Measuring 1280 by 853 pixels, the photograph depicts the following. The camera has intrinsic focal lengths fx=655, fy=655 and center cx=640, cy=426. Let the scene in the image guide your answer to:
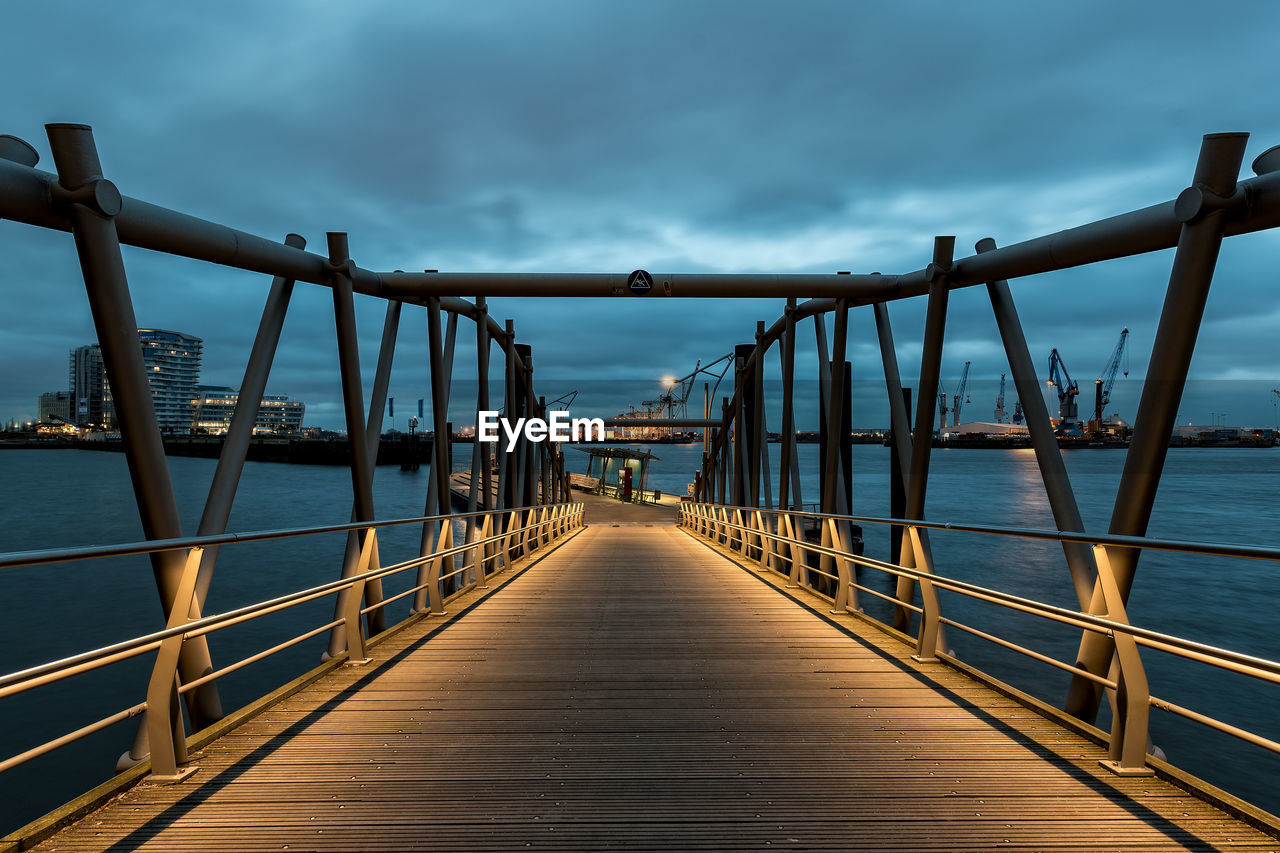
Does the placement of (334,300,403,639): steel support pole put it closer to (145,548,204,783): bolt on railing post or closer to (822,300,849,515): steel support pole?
(145,548,204,783): bolt on railing post

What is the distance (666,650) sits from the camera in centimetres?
568

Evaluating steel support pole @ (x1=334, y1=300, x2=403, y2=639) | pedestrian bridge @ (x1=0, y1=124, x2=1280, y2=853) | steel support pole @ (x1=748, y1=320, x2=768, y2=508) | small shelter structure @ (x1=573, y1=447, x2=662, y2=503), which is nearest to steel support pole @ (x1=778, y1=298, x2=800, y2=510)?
steel support pole @ (x1=748, y1=320, x2=768, y2=508)

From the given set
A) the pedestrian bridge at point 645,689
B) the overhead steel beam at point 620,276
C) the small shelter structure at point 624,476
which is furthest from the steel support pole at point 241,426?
the small shelter structure at point 624,476

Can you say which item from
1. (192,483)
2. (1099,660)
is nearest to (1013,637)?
(1099,660)

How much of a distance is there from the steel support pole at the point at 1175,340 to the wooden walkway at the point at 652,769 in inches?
61.7

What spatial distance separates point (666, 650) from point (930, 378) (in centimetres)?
505

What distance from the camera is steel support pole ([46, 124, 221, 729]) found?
4.89 meters

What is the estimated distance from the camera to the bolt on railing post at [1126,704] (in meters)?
3.13

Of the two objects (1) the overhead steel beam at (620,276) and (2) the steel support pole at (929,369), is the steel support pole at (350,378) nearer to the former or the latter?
(1) the overhead steel beam at (620,276)

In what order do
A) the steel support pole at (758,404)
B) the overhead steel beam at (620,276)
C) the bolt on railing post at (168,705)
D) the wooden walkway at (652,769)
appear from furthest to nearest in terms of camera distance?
the steel support pole at (758,404) < the overhead steel beam at (620,276) < the bolt on railing post at (168,705) < the wooden walkway at (652,769)

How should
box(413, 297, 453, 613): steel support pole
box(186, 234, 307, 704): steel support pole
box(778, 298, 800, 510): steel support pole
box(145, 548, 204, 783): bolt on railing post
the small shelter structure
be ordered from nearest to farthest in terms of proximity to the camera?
box(145, 548, 204, 783): bolt on railing post → box(186, 234, 307, 704): steel support pole → box(413, 297, 453, 613): steel support pole → box(778, 298, 800, 510): steel support pole → the small shelter structure

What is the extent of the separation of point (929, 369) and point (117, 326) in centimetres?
839

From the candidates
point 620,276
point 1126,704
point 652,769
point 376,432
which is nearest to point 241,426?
point 376,432

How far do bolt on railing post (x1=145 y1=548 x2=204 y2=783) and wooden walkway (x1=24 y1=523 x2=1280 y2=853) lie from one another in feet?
0.40
